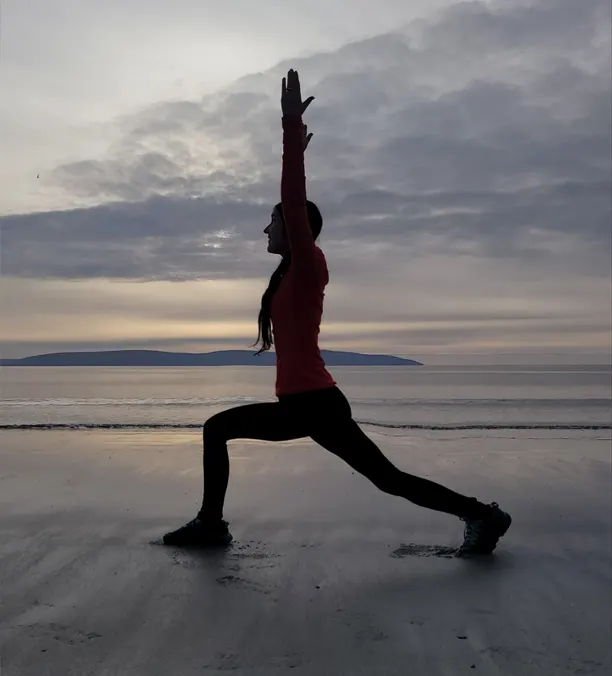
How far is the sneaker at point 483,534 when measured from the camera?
160 inches

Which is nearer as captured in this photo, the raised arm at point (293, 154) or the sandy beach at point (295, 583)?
the sandy beach at point (295, 583)

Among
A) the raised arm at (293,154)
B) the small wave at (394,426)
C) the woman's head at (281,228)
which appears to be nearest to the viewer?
the raised arm at (293,154)

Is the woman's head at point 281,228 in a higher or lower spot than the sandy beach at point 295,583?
higher

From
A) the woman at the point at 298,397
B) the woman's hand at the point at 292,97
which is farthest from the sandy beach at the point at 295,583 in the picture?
the woman's hand at the point at 292,97

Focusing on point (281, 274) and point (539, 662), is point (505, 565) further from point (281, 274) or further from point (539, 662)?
point (281, 274)

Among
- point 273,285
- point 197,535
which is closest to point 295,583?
point 197,535

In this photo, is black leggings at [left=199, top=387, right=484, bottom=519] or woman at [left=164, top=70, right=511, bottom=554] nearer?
woman at [left=164, top=70, right=511, bottom=554]

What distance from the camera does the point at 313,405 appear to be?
368 cm

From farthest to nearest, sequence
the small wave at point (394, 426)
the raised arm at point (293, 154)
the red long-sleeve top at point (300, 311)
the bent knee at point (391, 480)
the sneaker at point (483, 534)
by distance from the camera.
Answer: the small wave at point (394, 426) < the sneaker at point (483, 534) < the bent knee at point (391, 480) < the red long-sleeve top at point (300, 311) < the raised arm at point (293, 154)

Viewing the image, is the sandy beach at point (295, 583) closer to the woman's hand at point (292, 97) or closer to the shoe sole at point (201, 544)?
the shoe sole at point (201, 544)

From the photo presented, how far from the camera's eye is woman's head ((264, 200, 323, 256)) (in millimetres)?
3654

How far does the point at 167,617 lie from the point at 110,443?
699 cm

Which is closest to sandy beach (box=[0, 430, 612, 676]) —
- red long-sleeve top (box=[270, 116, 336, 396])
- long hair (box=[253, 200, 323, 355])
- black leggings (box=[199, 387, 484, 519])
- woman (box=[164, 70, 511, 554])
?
woman (box=[164, 70, 511, 554])

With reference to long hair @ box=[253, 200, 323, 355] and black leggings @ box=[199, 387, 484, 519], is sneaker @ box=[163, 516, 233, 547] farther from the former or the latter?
long hair @ box=[253, 200, 323, 355]
